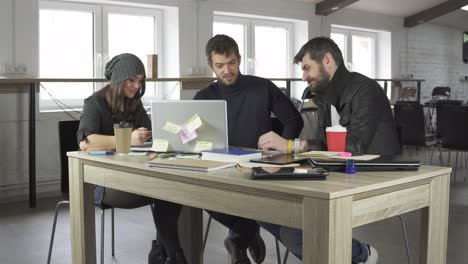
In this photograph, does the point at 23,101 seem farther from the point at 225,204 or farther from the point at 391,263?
the point at 225,204

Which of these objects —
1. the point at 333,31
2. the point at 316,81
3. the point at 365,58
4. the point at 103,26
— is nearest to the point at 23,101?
the point at 103,26

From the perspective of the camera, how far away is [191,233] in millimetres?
2900

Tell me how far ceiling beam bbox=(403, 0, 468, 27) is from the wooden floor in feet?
17.1

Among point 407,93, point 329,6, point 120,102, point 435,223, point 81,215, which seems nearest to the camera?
point 435,223

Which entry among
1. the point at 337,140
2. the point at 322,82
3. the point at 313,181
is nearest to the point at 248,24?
the point at 322,82

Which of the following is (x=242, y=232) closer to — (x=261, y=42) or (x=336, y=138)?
(x=336, y=138)

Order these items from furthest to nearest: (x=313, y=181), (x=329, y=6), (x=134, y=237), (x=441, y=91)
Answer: (x=441, y=91)
(x=329, y=6)
(x=134, y=237)
(x=313, y=181)

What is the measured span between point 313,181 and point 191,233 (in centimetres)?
127

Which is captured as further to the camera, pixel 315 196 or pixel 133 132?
pixel 133 132

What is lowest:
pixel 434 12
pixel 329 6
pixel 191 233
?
pixel 191 233

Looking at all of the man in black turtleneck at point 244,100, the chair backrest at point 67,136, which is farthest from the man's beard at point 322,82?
the chair backrest at point 67,136

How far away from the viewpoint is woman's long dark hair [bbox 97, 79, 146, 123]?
9.64 ft

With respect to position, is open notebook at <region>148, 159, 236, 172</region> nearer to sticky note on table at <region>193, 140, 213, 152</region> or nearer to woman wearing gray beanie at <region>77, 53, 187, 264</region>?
sticky note on table at <region>193, 140, 213, 152</region>

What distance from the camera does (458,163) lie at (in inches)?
302
